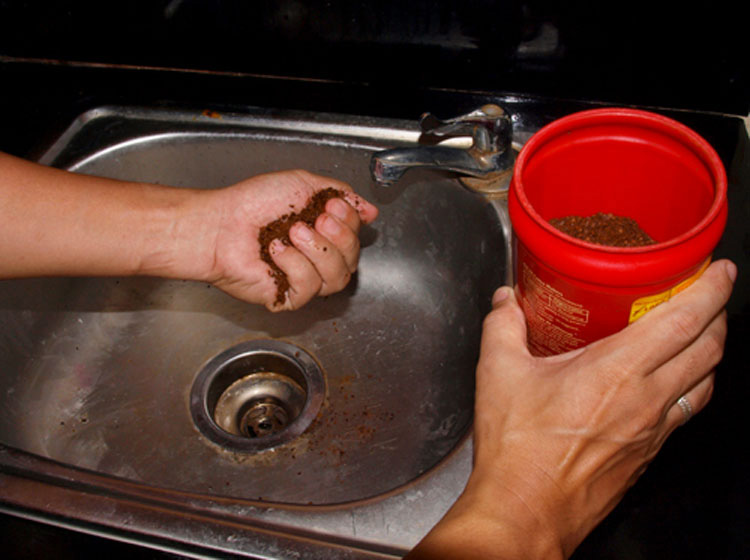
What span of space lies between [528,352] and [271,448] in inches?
15.6

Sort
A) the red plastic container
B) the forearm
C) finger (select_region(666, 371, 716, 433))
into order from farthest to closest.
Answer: the forearm → finger (select_region(666, 371, 716, 433)) → the red plastic container

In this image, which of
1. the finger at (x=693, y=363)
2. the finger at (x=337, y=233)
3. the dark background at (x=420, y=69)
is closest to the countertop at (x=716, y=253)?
the dark background at (x=420, y=69)

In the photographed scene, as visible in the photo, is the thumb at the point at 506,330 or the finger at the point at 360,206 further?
the finger at the point at 360,206

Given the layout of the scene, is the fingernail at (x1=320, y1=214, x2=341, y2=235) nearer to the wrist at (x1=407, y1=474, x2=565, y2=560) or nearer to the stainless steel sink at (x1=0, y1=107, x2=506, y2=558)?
the stainless steel sink at (x1=0, y1=107, x2=506, y2=558)

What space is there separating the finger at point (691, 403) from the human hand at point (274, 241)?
38 centimetres

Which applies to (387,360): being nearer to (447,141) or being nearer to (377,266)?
(377,266)

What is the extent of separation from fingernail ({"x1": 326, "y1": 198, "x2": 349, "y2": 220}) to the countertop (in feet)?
0.63

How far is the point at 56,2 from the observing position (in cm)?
92

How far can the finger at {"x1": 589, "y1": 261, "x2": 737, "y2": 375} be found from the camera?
0.48 metres

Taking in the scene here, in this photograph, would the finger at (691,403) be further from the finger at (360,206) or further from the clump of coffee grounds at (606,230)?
the finger at (360,206)

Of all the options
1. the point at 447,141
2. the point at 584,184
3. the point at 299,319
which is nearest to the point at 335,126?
the point at 447,141

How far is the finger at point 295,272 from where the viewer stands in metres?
0.74

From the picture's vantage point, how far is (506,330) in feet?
1.88

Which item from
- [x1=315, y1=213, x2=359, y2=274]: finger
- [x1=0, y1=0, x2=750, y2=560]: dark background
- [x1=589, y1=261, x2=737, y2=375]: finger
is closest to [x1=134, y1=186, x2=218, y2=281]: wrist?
[x1=315, y1=213, x2=359, y2=274]: finger
